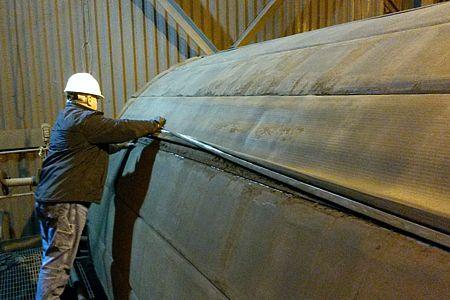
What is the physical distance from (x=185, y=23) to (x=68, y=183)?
3494mm

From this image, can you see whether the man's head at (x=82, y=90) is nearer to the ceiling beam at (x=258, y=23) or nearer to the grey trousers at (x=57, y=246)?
the grey trousers at (x=57, y=246)

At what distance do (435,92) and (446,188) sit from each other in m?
0.36

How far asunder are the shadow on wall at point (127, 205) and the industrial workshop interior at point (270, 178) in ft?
0.07

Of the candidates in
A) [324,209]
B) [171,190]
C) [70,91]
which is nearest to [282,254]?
[324,209]

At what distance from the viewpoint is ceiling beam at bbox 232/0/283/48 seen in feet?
20.3

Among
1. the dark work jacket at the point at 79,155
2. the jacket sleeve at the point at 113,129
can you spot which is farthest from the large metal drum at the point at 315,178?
the dark work jacket at the point at 79,155

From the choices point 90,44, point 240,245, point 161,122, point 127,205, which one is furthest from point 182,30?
point 240,245

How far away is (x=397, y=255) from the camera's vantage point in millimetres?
1044

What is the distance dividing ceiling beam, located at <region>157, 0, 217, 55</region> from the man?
2.96 m

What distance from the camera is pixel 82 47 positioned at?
18.8 ft

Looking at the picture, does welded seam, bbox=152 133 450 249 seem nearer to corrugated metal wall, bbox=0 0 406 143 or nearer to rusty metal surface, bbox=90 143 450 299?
rusty metal surface, bbox=90 143 450 299

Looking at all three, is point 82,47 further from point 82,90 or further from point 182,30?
point 82,90

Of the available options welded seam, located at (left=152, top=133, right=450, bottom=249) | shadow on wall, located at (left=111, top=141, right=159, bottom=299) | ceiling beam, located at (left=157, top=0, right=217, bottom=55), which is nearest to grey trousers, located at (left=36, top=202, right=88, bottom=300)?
shadow on wall, located at (left=111, top=141, right=159, bottom=299)

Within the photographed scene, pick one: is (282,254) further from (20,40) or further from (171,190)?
(20,40)
